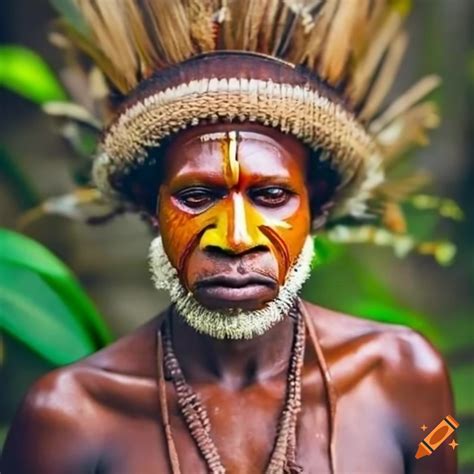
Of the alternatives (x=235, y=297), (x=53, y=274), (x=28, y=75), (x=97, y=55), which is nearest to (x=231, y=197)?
(x=235, y=297)

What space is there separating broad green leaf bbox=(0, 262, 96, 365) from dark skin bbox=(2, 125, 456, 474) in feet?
0.88

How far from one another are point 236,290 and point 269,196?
0.14m

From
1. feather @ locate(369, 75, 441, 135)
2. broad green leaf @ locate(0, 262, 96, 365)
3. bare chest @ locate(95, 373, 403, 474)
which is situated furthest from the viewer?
broad green leaf @ locate(0, 262, 96, 365)

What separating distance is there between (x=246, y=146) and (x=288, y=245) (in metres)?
0.14

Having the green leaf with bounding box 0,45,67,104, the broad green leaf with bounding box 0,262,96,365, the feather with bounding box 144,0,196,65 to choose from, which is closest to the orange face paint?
the feather with bounding box 144,0,196,65

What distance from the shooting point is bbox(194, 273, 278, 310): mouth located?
1.37m

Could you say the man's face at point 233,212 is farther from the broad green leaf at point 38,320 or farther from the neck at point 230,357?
the broad green leaf at point 38,320

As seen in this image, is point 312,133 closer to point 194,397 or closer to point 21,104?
point 194,397

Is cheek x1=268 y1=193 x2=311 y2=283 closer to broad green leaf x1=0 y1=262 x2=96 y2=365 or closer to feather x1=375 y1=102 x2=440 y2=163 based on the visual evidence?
feather x1=375 y1=102 x2=440 y2=163

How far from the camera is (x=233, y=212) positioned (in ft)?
4.51

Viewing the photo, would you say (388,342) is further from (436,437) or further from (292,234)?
(292,234)

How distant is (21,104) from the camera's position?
79.7 inches

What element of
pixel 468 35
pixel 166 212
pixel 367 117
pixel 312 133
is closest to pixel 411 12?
pixel 468 35

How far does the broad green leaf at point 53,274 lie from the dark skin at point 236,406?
0.97 ft
